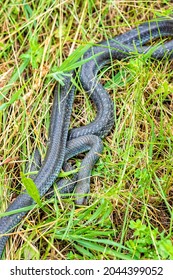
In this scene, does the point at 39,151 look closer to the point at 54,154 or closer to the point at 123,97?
the point at 54,154

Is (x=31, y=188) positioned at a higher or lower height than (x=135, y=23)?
lower

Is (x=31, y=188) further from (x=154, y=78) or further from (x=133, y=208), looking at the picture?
(x=154, y=78)

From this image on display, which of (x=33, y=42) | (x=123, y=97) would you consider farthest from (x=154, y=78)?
(x=33, y=42)
